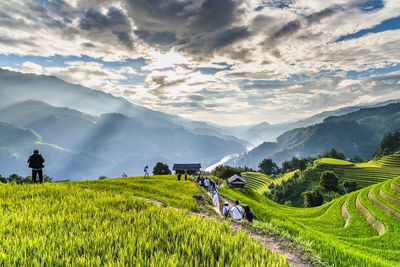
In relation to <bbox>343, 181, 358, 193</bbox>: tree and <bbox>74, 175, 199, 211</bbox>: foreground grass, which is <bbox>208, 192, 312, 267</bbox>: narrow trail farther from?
<bbox>343, 181, 358, 193</bbox>: tree

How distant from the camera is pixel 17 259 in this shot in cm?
383

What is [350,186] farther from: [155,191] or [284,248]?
[284,248]

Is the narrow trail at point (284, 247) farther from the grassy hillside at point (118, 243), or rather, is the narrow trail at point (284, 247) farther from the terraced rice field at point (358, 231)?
the grassy hillside at point (118, 243)

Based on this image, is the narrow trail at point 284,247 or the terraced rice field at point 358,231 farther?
the terraced rice field at point 358,231

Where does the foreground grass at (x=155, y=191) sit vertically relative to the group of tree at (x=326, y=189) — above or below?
above

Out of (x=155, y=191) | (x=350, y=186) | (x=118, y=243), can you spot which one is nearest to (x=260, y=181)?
(x=350, y=186)

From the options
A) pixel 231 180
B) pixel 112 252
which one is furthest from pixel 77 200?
pixel 231 180

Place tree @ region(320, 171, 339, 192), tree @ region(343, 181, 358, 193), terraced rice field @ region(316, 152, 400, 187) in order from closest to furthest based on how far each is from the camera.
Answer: tree @ region(320, 171, 339, 192) → tree @ region(343, 181, 358, 193) → terraced rice field @ region(316, 152, 400, 187)

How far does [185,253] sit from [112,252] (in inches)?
59.2

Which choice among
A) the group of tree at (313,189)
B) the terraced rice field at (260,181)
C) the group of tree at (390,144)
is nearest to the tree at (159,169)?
the group of tree at (313,189)

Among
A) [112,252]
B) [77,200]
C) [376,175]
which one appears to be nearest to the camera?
[112,252]

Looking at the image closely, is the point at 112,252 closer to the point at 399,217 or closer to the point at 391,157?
the point at 399,217

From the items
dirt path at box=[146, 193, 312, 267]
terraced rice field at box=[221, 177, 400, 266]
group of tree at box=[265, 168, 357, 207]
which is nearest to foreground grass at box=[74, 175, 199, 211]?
terraced rice field at box=[221, 177, 400, 266]

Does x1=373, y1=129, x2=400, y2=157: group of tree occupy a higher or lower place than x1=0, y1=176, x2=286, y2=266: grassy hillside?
higher
